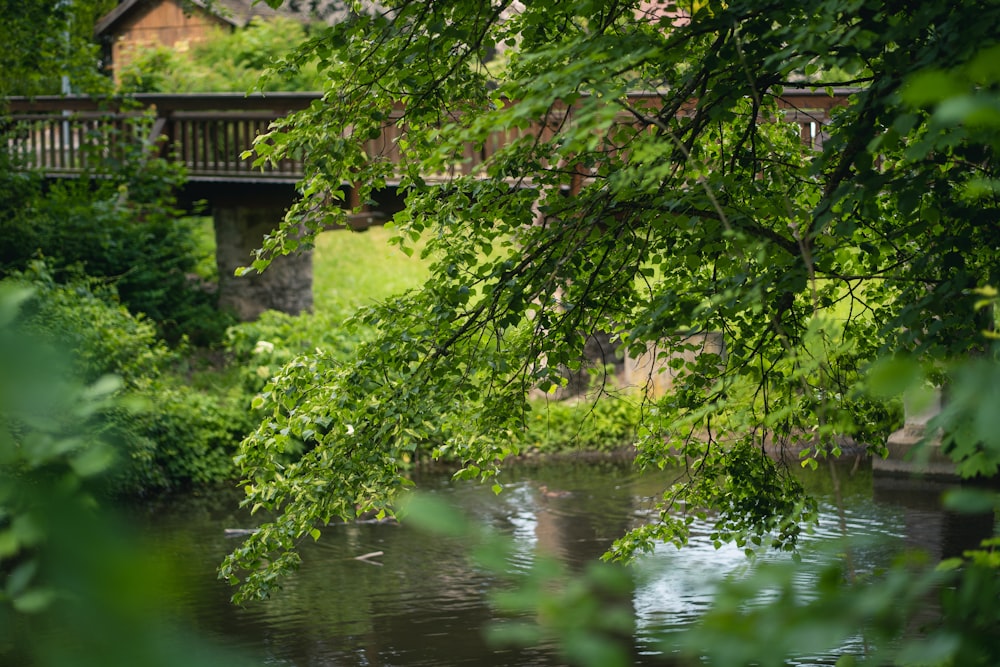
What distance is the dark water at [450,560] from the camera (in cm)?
706

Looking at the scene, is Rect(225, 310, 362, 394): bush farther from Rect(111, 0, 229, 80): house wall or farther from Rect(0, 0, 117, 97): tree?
Rect(111, 0, 229, 80): house wall

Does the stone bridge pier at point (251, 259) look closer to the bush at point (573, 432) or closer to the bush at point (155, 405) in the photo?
the bush at point (155, 405)

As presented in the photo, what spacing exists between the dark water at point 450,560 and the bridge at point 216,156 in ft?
14.2

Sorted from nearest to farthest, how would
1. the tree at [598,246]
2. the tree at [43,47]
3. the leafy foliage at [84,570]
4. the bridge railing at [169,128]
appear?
the leafy foliage at [84,570] < the tree at [598,246] < the tree at [43,47] < the bridge railing at [169,128]

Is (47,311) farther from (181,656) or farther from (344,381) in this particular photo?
(181,656)

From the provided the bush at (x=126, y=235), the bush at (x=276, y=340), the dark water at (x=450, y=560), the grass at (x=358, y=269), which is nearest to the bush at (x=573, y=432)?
the dark water at (x=450, y=560)

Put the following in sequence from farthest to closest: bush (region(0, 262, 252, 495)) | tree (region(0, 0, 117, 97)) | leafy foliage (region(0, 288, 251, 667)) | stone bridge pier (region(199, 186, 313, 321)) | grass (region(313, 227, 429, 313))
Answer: grass (region(313, 227, 429, 313)) < stone bridge pier (region(199, 186, 313, 321)) < tree (region(0, 0, 117, 97)) < bush (region(0, 262, 252, 495)) < leafy foliage (region(0, 288, 251, 667))

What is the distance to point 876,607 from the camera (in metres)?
1.31

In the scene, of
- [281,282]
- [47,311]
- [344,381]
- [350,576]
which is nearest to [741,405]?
[344,381]

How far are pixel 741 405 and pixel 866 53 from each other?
1.62 meters

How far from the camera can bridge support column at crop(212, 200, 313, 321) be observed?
14469mm

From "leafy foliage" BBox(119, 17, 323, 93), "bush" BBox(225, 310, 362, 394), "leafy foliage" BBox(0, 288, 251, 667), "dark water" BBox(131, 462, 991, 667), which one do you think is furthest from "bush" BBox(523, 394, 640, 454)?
"leafy foliage" BBox(0, 288, 251, 667)

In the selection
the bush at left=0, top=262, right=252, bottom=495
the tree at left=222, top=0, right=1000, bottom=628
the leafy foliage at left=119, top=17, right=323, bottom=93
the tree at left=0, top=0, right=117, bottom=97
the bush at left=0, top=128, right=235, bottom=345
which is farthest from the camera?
the leafy foliage at left=119, top=17, right=323, bottom=93

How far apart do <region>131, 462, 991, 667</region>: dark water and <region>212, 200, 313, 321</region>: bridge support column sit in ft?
14.1
